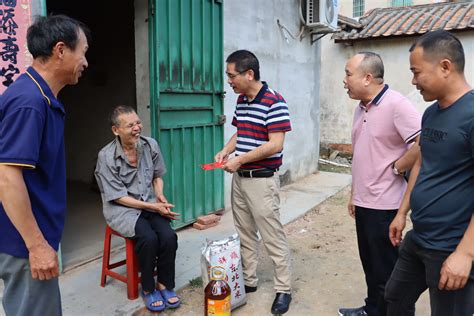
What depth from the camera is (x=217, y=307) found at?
2613mm

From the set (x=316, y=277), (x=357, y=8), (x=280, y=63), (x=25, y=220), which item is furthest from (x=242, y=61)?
(x=357, y=8)

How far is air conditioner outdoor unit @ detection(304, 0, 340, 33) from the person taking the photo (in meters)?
6.77

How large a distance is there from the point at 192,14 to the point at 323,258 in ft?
9.81

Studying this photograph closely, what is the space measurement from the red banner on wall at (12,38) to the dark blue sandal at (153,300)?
5.94 ft

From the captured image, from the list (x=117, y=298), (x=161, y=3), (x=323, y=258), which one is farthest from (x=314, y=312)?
(x=161, y=3)

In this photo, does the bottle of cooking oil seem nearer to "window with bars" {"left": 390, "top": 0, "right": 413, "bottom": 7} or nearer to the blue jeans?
the blue jeans

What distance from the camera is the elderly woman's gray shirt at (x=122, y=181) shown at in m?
2.96

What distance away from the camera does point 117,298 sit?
3105 millimetres

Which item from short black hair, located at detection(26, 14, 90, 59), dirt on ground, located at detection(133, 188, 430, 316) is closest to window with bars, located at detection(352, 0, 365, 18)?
dirt on ground, located at detection(133, 188, 430, 316)

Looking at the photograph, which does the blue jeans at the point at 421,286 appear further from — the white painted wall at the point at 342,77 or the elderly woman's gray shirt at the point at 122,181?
the white painted wall at the point at 342,77

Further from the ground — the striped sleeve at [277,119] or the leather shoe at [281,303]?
the striped sleeve at [277,119]

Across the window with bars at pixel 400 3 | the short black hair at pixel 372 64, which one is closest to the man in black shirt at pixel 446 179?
the short black hair at pixel 372 64

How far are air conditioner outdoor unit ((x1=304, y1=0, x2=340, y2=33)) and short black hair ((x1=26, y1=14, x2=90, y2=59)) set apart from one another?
5.72 m

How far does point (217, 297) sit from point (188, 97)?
254 cm
